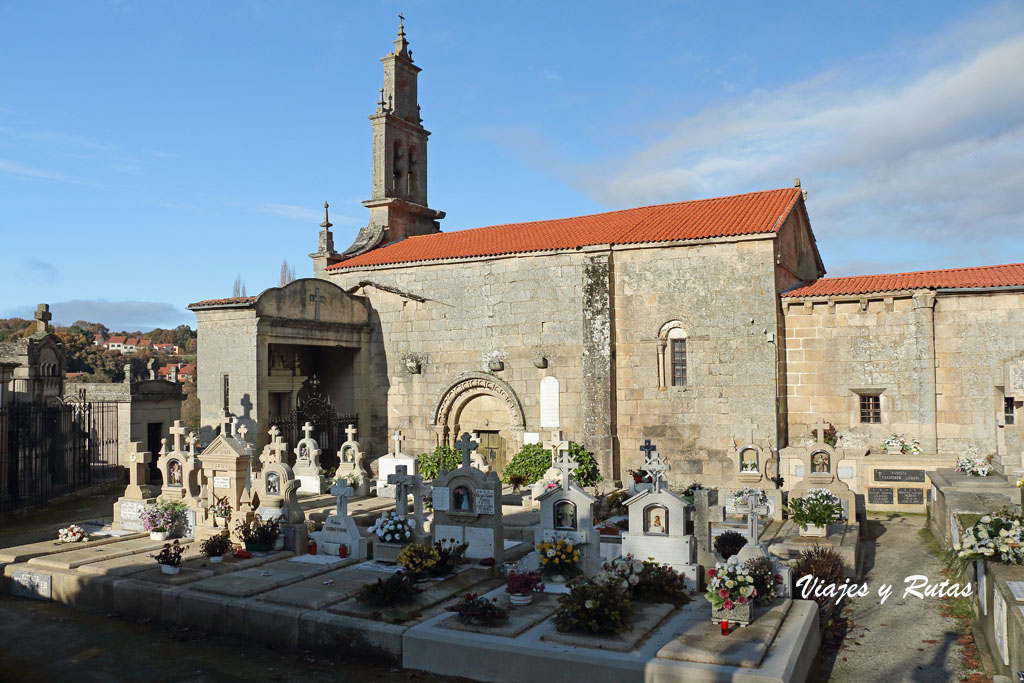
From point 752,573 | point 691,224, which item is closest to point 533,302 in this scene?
point 691,224

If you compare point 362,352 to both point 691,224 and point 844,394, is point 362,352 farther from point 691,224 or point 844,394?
point 844,394

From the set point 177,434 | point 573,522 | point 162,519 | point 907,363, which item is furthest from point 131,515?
point 907,363

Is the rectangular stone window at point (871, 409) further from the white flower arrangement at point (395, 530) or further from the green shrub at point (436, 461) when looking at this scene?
the white flower arrangement at point (395, 530)

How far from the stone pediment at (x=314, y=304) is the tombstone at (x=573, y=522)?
39.1 ft

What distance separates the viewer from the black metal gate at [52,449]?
1828cm

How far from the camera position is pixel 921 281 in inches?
747

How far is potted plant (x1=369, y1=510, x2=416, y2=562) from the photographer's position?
1245cm

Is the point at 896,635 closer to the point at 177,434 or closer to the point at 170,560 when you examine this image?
the point at 170,560

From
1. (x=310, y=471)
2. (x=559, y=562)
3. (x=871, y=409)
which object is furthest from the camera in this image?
(x=310, y=471)

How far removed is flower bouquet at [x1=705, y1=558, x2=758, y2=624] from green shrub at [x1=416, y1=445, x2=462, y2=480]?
45.3 ft

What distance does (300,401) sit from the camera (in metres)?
24.6

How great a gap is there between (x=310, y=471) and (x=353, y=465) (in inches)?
46.1

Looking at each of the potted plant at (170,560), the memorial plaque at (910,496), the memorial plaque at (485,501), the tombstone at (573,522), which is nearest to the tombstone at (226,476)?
the potted plant at (170,560)

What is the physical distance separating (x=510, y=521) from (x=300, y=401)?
36.5 ft
